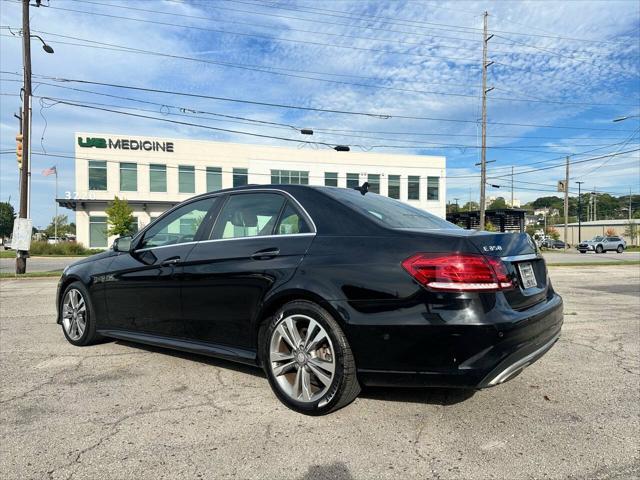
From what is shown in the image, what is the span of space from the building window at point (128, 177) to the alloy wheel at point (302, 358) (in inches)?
1683

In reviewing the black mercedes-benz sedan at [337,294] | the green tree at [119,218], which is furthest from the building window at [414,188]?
the black mercedes-benz sedan at [337,294]

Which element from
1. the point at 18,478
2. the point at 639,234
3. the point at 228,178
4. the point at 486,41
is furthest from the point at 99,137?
the point at 639,234

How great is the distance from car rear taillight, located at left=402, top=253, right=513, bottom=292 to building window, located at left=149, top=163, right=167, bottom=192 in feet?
142

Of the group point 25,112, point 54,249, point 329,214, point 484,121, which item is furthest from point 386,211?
point 54,249

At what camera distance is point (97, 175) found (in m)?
41.2

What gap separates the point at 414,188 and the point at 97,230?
3217 cm

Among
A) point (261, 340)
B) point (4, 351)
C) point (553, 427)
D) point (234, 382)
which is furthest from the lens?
point (4, 351)

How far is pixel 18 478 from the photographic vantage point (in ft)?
7.86

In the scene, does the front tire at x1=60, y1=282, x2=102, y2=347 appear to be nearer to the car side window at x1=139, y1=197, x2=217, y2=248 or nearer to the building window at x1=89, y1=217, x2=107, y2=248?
the car side window at x1=139, y1=197, x2=217, y2=248

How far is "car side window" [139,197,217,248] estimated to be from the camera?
416 cm

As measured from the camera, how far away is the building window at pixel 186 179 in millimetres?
43656

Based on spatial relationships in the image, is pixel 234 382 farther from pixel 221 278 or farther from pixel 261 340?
pixel 221 278

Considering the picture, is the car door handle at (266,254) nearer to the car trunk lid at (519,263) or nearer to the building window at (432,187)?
the car trunk lid at (519,263)

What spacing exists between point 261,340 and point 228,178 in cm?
4283
